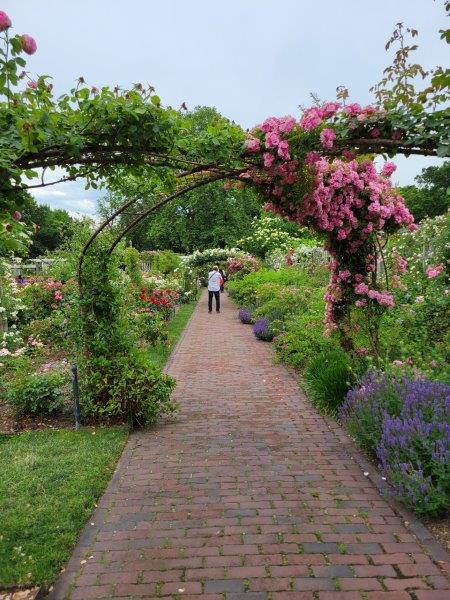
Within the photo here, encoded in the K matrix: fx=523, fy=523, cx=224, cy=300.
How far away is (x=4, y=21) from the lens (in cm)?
289

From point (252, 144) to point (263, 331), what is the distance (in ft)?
29.4

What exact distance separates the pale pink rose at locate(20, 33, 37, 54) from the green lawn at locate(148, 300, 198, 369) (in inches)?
285

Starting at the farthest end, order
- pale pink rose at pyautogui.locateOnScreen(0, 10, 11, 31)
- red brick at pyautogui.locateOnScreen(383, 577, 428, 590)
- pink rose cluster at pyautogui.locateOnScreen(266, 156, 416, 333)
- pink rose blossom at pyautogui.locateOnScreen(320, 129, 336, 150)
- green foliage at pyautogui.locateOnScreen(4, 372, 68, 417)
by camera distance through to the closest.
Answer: pink rose cluster at pyautogui.locateOnScreen(266, 156, 416, 333)
green foliage at pyautogui.locateOnScreen(4, 372, 68, 417)
pink rose blossom at pyautogui.locateOnScreen(320, 129, 336, 150)
red brick at pyautogui.locateOnScreen(383, 577, 428, 590)
pale pink rose at pyautogui.locateOnScreen(0, 10, 11, 31)

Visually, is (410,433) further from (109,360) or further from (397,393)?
(109,360)

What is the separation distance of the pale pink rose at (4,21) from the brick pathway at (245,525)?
327cm

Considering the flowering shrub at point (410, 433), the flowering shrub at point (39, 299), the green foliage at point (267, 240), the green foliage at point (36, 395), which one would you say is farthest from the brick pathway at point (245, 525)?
the green foliage at point (267, 240)

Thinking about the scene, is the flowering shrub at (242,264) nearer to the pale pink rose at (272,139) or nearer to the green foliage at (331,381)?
the green foliage at (331,381)

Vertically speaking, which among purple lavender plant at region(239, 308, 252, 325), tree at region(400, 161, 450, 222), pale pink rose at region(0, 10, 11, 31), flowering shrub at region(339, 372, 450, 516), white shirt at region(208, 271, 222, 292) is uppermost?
tree at region(400, 161, 450, 222)

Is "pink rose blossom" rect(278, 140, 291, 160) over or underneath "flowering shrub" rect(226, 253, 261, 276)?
over

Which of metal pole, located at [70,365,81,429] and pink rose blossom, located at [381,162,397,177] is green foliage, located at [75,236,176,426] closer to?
metal pole, located at [70,365,81,429]

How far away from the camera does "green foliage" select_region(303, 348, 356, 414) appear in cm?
683

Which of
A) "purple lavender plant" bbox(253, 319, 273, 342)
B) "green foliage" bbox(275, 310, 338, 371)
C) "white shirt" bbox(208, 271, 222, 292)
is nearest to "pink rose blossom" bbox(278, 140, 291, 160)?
"green foliage" bbox(275, 310, 338, 371)

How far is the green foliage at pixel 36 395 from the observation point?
6.63 meters

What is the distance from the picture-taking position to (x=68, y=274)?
22.1ft
